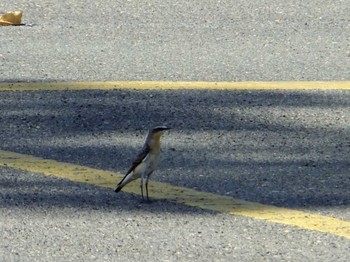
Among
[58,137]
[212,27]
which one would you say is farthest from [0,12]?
[58,137]

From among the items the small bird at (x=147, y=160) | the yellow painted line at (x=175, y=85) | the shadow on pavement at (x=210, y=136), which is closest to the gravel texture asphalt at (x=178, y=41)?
the yellow painted line at (x=175, y=85)

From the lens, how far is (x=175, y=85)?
33.7ft

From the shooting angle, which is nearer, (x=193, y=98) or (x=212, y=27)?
(x=193, y=98)

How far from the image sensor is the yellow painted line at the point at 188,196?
687 cm

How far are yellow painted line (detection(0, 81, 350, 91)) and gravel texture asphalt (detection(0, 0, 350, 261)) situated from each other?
147 mm

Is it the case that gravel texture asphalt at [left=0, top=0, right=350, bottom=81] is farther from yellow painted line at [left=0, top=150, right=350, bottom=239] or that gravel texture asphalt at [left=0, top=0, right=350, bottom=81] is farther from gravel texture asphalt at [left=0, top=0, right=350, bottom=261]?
yellow painted line at [left=0, top=150, right=350, bottom=239]

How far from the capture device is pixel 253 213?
705 cm

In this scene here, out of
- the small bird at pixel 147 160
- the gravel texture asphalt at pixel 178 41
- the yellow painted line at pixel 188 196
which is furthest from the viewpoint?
the gravel texture asphalt at pixel 178 41

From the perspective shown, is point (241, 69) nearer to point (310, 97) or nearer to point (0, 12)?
point (310, 97)

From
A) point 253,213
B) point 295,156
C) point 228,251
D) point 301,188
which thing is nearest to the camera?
point 228,251

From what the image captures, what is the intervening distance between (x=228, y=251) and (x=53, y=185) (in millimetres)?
1667

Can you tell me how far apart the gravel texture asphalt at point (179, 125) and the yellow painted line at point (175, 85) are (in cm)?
15

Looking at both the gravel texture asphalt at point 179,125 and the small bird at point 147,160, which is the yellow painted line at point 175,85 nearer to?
the gravel texture asphalt at point 179,125

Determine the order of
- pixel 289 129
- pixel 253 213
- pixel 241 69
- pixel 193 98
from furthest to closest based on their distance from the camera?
1. pixel 241 69
2. pixel 193 98
3. pixel 289 129
4. pixel 253 213
